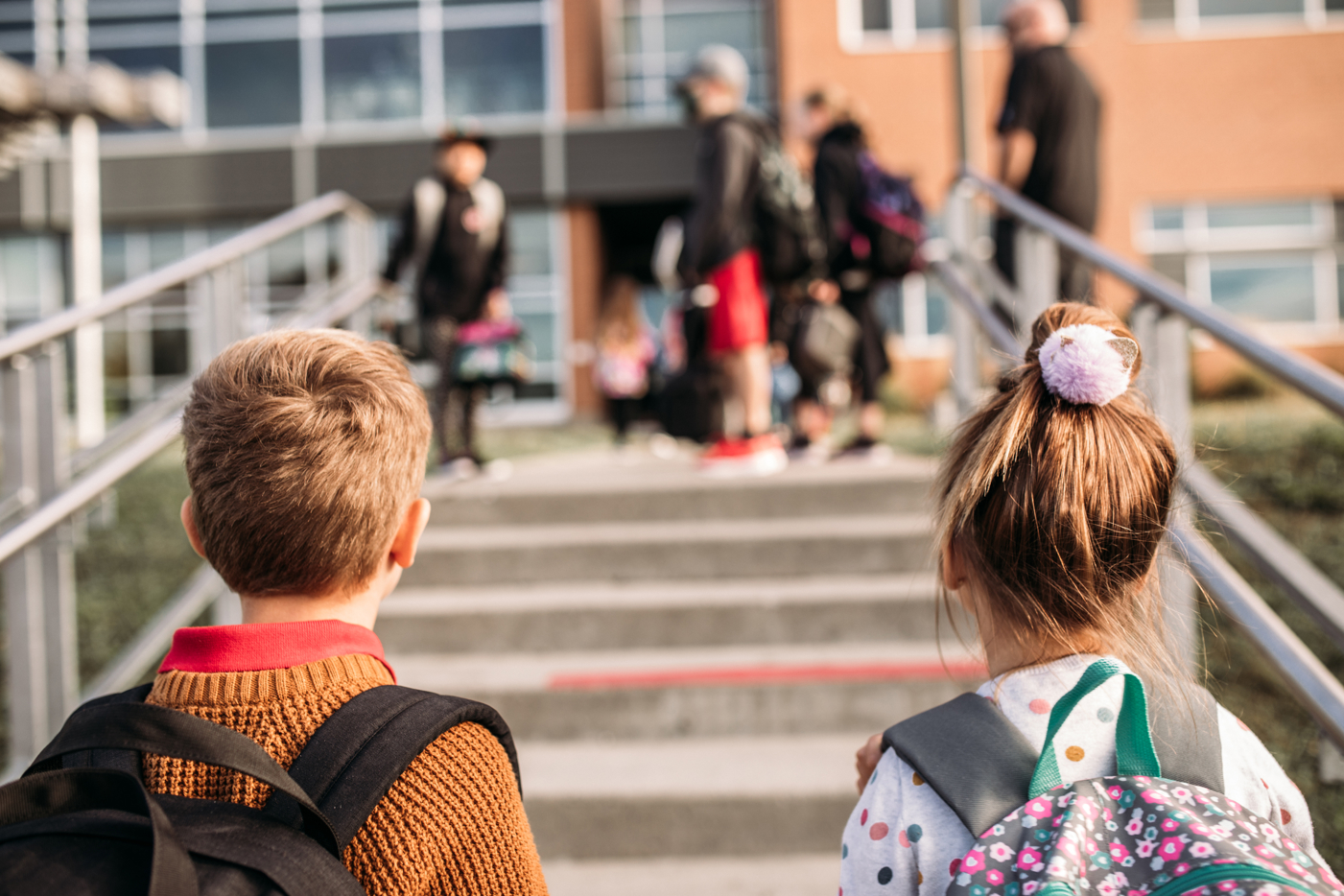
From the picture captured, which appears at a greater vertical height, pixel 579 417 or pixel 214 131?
pixel 214 131

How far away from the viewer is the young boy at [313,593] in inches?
38.7

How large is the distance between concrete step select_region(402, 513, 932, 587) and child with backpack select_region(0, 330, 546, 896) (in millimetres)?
2385

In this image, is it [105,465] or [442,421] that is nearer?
[105,465]

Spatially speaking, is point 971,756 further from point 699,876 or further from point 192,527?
point 699,876

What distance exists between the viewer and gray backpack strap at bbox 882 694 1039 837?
960 millimetres

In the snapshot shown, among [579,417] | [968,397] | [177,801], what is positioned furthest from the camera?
[579,417]

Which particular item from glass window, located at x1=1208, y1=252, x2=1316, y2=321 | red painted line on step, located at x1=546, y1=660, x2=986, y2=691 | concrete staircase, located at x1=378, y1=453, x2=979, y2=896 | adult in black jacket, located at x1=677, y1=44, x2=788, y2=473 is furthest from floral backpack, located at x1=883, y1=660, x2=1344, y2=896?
glass window, located at x1=1208, y1=252, x2=1316, y2=321

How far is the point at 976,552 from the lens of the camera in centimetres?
112

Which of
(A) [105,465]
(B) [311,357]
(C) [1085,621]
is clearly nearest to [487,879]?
(B) [311,357]

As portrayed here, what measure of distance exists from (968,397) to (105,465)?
3308 millimetres

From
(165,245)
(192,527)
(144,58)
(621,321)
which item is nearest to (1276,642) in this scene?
(192,527)

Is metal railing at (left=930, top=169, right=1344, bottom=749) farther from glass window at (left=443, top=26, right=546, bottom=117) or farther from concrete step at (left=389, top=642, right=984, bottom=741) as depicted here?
glass window at (left=443, top=26, right=546, bottom=117)

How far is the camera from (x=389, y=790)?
0.97 m

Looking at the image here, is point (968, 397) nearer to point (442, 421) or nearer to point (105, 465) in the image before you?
point (442, 421)
